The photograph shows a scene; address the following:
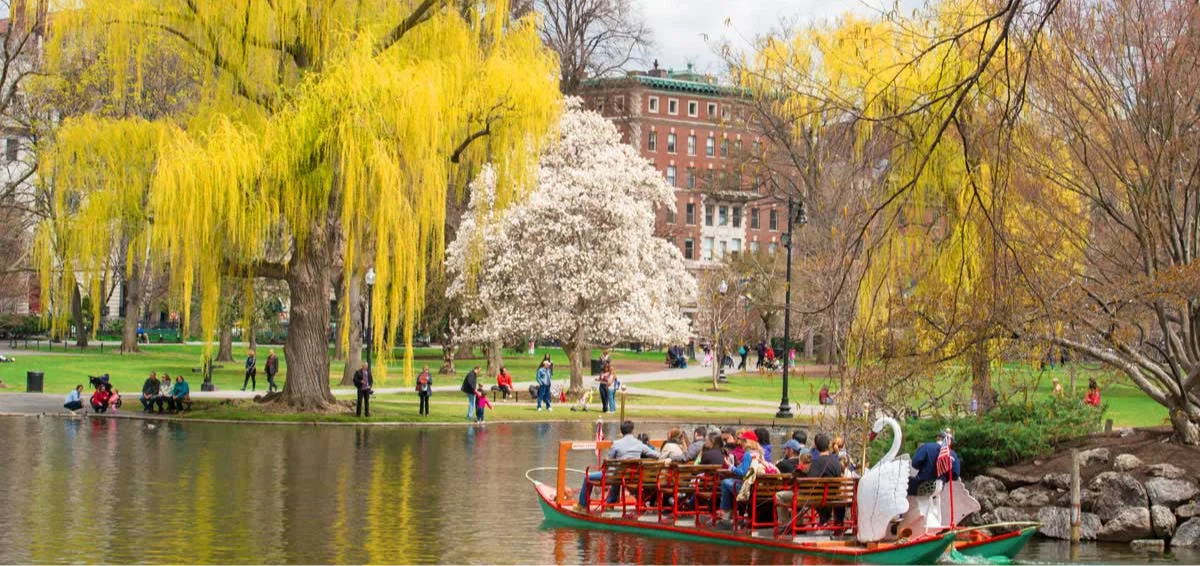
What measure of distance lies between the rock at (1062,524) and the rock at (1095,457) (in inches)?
67.9

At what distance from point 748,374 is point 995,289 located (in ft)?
232

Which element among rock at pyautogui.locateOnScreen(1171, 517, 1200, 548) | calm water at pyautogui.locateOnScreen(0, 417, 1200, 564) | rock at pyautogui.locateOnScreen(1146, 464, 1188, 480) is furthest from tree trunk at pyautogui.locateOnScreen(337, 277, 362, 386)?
rock at pyautogui.locateOnScreen(1171, 517, 1200, 548)

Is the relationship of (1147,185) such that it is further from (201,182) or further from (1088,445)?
(201,182)

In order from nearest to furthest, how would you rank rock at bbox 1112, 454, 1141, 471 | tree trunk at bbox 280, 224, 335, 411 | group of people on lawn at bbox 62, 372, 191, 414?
rock at bbox 1112, 454, 1141, 471
tree trunk at bbox 280, 224, 335, 411
group of people on lawn at bbox 62, 372, 191, 414

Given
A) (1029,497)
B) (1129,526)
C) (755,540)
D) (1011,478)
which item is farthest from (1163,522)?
(755,540)

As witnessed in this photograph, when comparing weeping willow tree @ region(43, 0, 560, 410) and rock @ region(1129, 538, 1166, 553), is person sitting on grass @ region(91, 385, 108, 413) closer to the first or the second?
weeping willow tree @ region(43, 0, 560, 410)

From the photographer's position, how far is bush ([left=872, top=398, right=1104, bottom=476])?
985 inches

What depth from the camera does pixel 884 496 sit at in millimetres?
17422

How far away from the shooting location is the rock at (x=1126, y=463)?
23.7 meters

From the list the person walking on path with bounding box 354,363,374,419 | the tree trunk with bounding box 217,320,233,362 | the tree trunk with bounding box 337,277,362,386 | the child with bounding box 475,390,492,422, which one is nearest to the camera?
the person walking on path with bounding box 354,363,374,419

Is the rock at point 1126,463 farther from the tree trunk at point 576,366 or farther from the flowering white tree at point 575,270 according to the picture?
the flowering white tree at point 575,270

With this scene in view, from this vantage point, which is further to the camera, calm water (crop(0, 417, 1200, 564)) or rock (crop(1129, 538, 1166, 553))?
rock (crop(1129, 538, 1166, 553))

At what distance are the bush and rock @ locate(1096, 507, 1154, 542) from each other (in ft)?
8.98

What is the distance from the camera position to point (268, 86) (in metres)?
37.7
